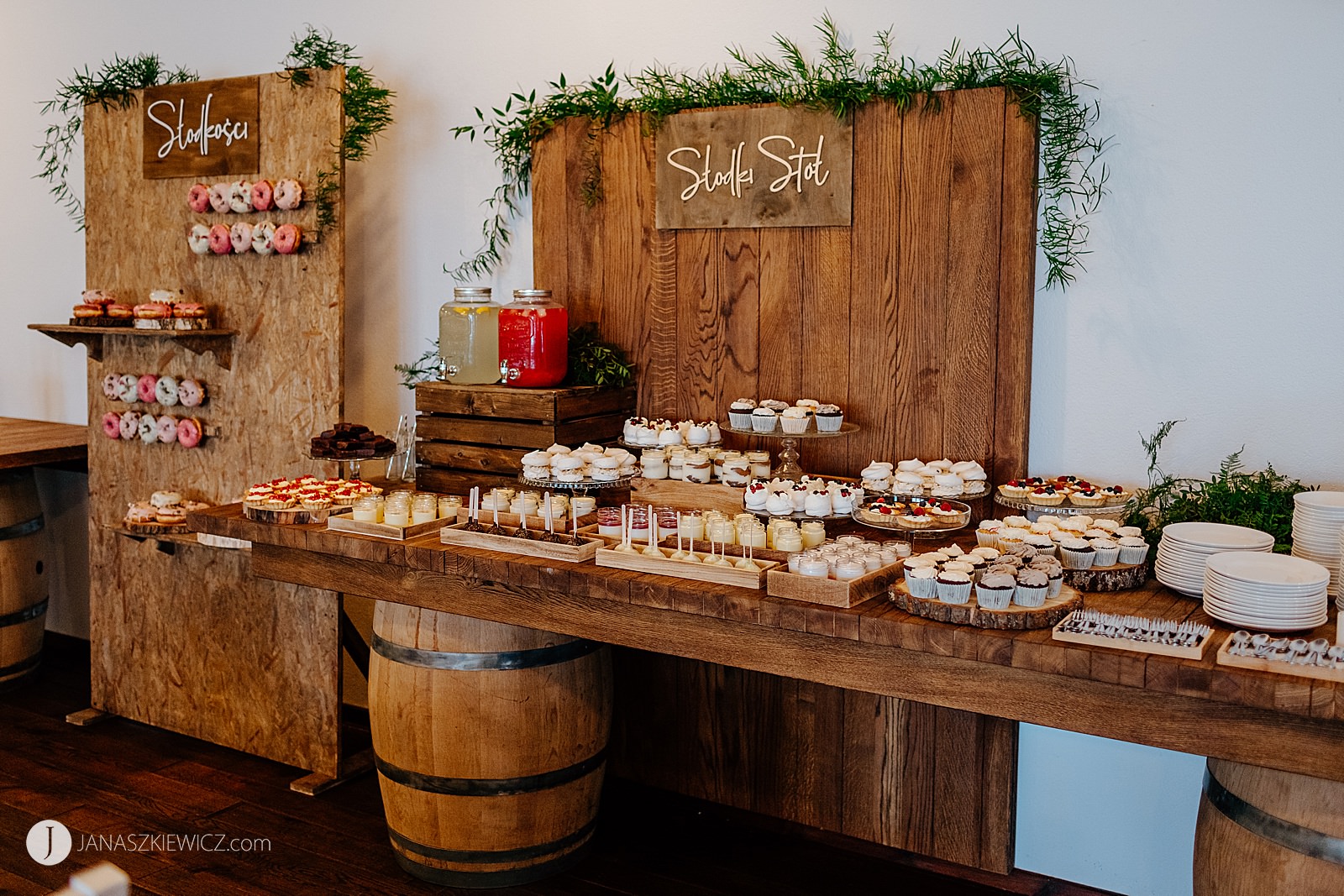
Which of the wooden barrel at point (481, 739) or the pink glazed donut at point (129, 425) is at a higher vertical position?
the pink glazed donut at point (129, 425)

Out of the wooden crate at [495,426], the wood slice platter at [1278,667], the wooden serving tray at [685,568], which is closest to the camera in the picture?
the wood slice platter at [1278,667]

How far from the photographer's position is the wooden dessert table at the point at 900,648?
6.55ft

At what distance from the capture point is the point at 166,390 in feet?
13.5

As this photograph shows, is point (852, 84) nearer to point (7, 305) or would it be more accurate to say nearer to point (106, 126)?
point (106, 126)

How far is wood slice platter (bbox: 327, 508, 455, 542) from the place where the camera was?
9.73 feet

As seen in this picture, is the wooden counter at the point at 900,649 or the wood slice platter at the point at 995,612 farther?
the wood slice platter at the point at 995,612

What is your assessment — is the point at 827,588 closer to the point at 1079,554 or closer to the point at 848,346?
the point at 1079,554

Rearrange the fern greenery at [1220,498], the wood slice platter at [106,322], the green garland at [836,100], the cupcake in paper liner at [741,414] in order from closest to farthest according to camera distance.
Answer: the fern greenery at [1220,498], the green garland at [836,100], the cupcake in paper liner at [741,414], the wood slice platter at [106,322]

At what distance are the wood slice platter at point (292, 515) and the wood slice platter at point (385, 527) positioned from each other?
0.25ft

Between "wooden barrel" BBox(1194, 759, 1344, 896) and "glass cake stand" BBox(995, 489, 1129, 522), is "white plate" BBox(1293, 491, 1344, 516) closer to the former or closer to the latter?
"glass cake stand" BBox(995, 489, 1129, 522)

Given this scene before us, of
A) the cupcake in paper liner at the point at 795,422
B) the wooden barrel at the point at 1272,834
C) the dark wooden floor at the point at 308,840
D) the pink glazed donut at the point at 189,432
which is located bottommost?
the dark wooden floor at the point at 308,840

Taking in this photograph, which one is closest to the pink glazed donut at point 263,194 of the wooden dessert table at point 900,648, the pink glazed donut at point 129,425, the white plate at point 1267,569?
the pink glazed donut at point 129,425

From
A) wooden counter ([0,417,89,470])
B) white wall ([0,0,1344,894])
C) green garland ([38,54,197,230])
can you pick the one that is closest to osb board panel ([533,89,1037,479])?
white wall ([0,0,1344,894])

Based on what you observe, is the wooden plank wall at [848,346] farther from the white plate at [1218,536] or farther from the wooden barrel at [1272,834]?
the wooden barrel at [1272,834]
